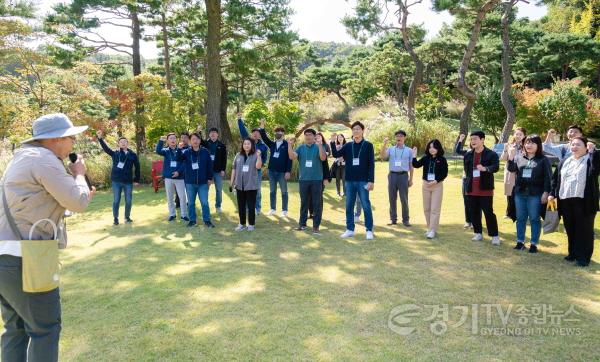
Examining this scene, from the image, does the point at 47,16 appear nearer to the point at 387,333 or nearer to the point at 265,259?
the point at 265,259

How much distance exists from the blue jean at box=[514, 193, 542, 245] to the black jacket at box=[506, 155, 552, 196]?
80 millimetres

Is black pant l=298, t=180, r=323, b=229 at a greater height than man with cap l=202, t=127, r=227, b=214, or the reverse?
man with cap l=202, t=127, r=227, b=214

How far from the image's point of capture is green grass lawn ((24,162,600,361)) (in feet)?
10.5

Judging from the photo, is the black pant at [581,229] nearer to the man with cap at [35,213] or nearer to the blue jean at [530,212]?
the blue jean at [530,212]

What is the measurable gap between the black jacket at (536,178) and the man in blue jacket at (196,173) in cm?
473

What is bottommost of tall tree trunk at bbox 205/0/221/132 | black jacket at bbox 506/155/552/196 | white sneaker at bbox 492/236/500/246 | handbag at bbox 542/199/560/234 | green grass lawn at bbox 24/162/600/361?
green grass lawn at bbox 24/162/600/361

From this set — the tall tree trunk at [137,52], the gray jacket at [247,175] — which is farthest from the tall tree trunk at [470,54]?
the tall tree trunk at [137,52]

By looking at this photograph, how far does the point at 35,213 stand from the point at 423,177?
5.41 meters

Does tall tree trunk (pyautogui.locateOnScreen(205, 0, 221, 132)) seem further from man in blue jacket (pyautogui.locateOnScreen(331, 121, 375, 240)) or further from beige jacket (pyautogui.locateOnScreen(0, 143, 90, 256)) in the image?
beige jacket (pyautogui.locateOnScreen(0, 143, 90, 256))

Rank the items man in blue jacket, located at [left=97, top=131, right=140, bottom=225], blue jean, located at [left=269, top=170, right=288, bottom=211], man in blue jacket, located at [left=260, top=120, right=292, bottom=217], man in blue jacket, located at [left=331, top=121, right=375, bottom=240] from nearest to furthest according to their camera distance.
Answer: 1. man in blue jacket, located at [left=331, top=121, right=375, bottom=240]
2. man in blue jacket, located at [left=97, top=131, right=140, bottom=225]
3. man in blue jacket, located at [left=260, top=120, right=292, bottom=217]
4. blue jean, located at [left=269, top=170, right=288, bottom=211]

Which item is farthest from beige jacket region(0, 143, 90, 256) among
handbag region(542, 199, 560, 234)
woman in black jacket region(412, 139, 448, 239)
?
handbag region(542, 199, 560, 234)

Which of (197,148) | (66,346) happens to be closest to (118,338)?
(66,346)

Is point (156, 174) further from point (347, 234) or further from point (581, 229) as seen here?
point (581, 229)

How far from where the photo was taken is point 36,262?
2.19 metres
